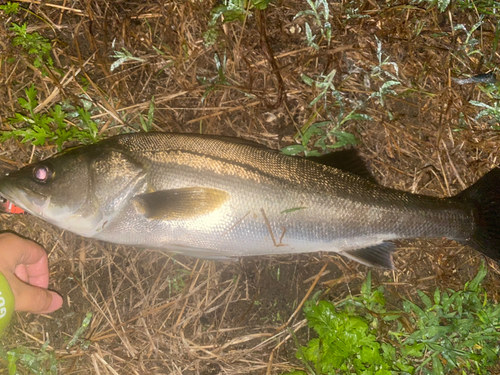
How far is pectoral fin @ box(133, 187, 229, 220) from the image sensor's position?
2.69 meters

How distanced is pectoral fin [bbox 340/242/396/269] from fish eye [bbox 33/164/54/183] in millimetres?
2531

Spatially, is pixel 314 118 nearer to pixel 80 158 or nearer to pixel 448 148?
pixel 448 148

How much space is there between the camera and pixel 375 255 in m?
2.99

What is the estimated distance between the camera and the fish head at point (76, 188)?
2699 mm

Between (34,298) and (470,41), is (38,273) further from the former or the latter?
(470,41)

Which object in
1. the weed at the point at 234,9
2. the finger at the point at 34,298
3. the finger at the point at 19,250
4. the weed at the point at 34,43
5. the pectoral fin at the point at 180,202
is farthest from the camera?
the weed at the point at 34,43

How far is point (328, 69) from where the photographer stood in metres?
3.34

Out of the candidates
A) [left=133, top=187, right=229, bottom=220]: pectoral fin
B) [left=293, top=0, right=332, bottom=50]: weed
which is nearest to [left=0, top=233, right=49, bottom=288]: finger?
[left=133, top=187, right=229, bottom=220]: pectoral fin

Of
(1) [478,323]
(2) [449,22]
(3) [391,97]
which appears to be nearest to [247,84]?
(3) [391,97]

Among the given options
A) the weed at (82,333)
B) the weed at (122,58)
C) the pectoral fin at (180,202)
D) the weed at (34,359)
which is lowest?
the weed at (34,359)

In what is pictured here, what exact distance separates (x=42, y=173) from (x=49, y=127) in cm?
76

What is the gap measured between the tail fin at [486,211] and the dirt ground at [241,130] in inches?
12.1

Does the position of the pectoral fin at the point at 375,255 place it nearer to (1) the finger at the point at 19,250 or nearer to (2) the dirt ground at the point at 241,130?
(2) the dirt ground at the point at 241,130

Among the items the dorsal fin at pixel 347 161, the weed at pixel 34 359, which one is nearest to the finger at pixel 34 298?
the weed at pixel 34 359
